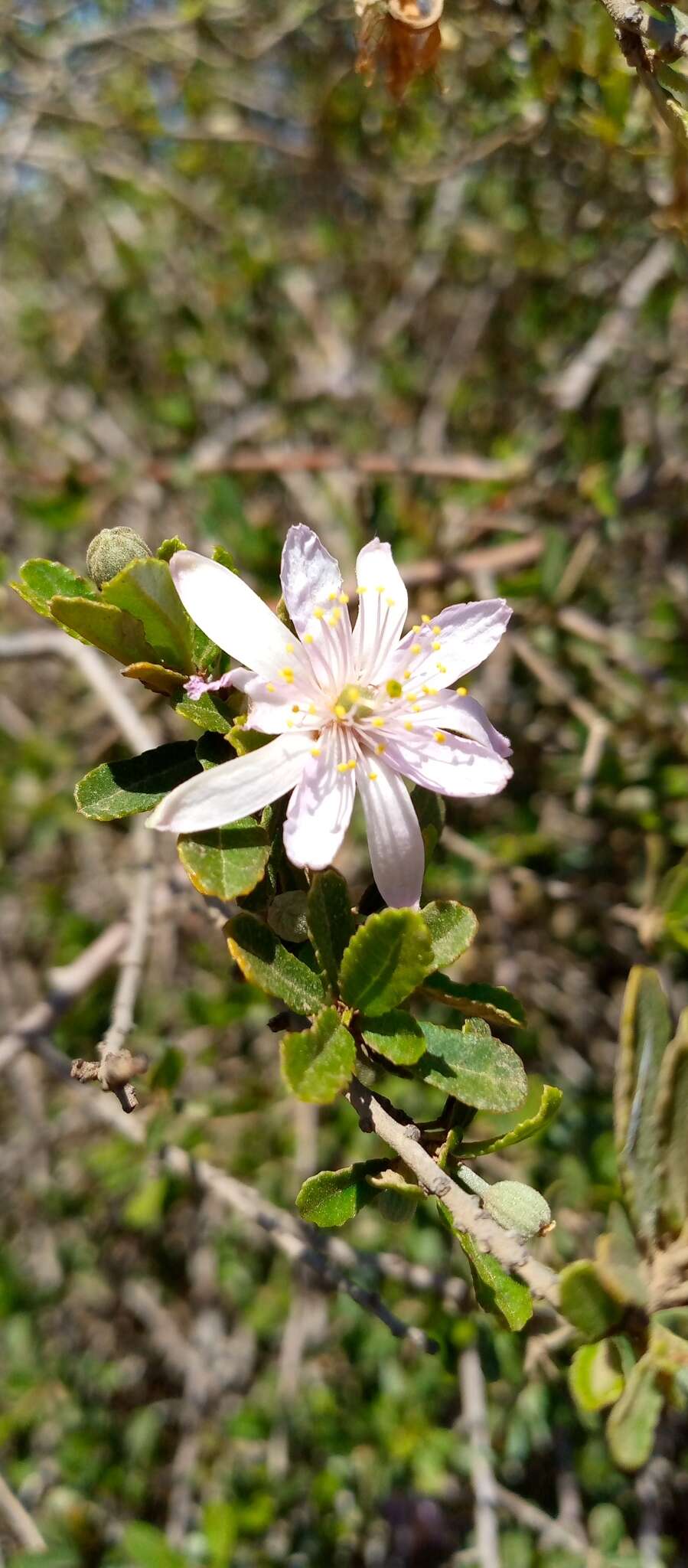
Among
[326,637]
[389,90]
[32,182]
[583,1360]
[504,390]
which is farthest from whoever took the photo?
[32,182]

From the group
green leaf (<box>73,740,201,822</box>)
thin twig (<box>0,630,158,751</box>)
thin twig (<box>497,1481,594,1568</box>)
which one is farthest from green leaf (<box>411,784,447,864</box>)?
thin twig (<box>497,1481,594,1568</box>)

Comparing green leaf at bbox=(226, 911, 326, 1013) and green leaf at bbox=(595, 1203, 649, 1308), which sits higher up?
green leaf at bbox=(226, 911, 326, 1013)

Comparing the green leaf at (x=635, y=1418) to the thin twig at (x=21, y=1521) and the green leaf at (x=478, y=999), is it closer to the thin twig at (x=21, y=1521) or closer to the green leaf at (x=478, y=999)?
the green leaf at (x=478, y=999)

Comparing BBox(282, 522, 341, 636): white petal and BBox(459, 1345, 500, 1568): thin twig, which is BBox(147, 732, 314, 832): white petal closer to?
BBox(282, 522, 341, 636): white petal

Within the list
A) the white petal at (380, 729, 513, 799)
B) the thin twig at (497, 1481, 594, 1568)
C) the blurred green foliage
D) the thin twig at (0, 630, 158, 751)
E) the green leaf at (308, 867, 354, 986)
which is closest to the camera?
the green leaf at (308, 867, 354, 986)

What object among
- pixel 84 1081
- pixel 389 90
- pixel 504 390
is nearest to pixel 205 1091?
pixel 84 1081

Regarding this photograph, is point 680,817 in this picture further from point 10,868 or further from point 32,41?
point 32,41
